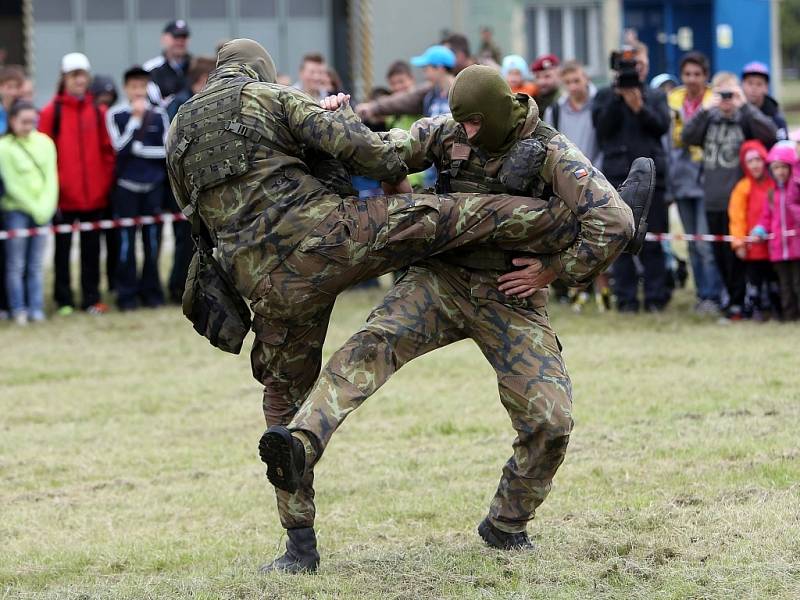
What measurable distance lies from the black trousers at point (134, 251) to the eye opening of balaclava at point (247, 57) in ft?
27.0

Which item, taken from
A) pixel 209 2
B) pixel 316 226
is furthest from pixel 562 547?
pixel 209 2

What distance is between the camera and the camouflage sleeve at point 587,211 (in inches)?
212

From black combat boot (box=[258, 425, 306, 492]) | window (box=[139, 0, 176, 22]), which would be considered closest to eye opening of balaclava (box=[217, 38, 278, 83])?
black combat boot (box=[258, 425, 306, 492])

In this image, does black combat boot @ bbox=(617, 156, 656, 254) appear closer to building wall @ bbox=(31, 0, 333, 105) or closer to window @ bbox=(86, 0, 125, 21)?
building wall @ bbox=(31, 0, 333, 105)

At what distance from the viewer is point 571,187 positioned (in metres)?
5.45

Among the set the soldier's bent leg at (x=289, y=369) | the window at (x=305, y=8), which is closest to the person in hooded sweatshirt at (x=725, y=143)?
the soldier's bent leg at (x=289, y=369)

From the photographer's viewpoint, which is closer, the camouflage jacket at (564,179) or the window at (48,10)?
the camouflage jacket at (564,179)

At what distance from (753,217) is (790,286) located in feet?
2.17

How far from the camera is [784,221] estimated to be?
1143 cm

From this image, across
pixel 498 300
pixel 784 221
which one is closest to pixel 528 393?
pixel 498 300

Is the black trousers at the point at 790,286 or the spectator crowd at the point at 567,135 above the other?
the spectator crowd at the point at 567,135

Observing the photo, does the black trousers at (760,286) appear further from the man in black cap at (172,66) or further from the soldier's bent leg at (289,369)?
the soldier's bent leg at (289,369)

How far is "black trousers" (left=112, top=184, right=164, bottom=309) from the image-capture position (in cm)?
1372

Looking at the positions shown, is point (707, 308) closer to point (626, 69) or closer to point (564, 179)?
point (626, 69)
